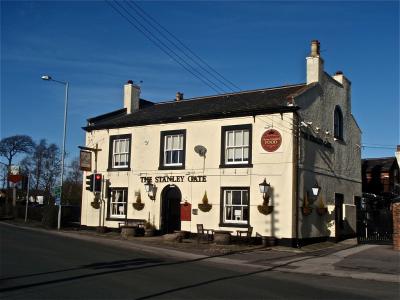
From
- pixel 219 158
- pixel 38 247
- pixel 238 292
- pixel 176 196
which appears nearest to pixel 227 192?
pixel 219 158

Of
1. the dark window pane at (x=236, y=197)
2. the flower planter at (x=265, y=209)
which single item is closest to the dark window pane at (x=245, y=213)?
the dark window pane at (x=236, y=197)

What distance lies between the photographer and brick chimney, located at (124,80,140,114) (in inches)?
1294

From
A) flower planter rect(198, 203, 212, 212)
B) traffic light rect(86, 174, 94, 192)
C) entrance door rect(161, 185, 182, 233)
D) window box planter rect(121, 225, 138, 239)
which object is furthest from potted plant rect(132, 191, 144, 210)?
flower planter rect(198, 203, 212, 212)

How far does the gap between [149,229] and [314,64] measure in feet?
42.4

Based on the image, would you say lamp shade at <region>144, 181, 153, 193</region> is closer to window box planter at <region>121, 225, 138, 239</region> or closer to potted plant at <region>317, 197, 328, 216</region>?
window box planter at <region>121, 225, 138, 239</region>

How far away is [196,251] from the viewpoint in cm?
2078

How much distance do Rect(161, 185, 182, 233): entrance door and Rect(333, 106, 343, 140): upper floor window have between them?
33.4 ft

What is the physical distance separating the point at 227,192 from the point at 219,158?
6.09 feet

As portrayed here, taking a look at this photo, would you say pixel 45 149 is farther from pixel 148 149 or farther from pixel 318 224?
pixel 318 224

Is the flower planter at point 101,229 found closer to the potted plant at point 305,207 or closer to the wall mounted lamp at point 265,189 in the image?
the wall mounted lamp at point 265,189

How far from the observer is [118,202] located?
29469 mm

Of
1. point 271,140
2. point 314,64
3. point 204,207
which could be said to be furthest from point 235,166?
point 314,64

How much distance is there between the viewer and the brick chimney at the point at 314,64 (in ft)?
86.6

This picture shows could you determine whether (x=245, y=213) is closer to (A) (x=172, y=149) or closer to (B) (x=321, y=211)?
(B) (x=321, y=211)
